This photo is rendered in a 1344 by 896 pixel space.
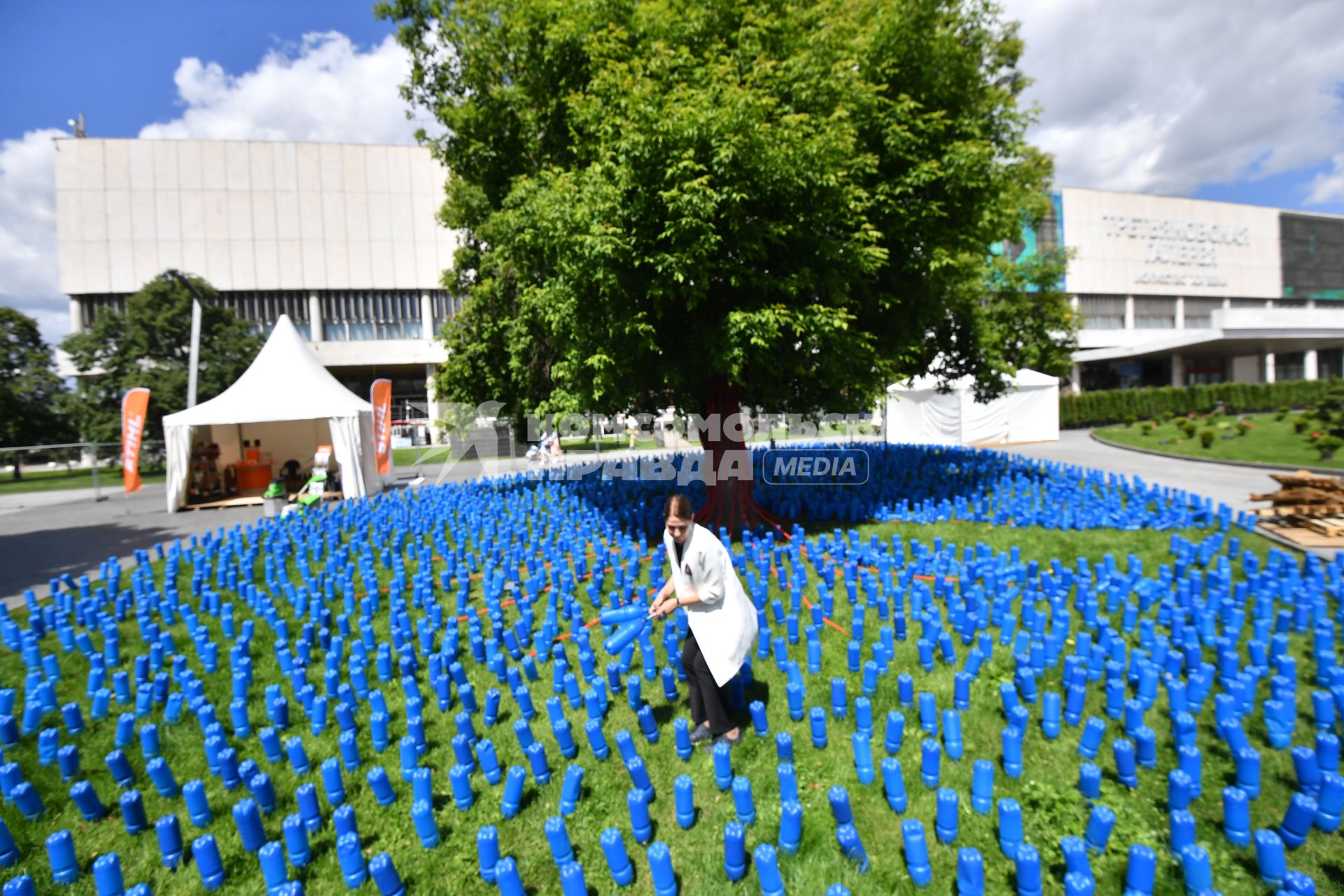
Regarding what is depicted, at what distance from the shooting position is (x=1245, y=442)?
18031 millimetres

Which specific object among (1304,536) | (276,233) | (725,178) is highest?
(276,233)

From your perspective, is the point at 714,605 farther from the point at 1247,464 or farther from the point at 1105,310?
the point at 1105,310

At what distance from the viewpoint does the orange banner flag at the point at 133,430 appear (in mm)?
14438

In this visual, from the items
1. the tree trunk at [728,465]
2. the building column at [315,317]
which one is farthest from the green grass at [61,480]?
the tree trunk at [728,465]

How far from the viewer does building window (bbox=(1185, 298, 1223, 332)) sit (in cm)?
5588

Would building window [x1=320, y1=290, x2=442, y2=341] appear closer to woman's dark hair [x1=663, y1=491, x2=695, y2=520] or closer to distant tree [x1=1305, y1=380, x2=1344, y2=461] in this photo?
woman's dark hair [x1=663, y1=491, x2=695, y2=520]

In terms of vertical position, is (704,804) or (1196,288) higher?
(1196,288)

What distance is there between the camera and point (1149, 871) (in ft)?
8.25

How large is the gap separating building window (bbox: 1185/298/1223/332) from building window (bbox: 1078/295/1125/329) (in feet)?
27.5

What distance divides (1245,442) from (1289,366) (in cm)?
4170

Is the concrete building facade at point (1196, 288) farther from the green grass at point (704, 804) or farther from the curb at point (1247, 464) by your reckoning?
the green grass at point (704, 804)

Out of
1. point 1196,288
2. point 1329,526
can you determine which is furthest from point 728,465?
point 1196,288

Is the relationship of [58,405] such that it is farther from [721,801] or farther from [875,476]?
[721,801]

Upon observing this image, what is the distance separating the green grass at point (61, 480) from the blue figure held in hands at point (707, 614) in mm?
23878
